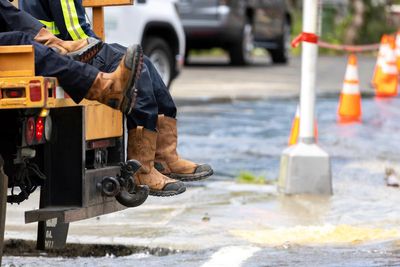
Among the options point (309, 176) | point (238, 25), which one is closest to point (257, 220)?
point (309, 176)

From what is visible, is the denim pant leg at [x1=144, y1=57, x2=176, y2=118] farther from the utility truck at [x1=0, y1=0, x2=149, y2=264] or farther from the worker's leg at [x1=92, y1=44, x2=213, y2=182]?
the utility truck at [x1=0, y1=0, x2=149, y2=264]

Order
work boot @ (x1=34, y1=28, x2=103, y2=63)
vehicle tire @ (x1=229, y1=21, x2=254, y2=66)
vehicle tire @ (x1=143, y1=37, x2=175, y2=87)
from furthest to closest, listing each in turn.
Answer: vehicle tire @ (x1=229, y1=21, x2=254, y2=66), vehicle tire @ (x1=143, y1=37, x2=175, y2=87), work boot @ (x1=34, y1=28, x2=103, y2=63)

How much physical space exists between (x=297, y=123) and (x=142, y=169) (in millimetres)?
4667

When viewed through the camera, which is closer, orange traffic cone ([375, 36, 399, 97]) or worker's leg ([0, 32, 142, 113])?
worker's leg ([0, 32, 142, 113])

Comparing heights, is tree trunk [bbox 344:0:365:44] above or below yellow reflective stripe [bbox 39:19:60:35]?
below

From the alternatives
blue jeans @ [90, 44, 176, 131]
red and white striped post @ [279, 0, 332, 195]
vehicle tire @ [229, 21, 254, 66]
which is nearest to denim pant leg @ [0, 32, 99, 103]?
blue jeans @ [90, 44, 176, 131]

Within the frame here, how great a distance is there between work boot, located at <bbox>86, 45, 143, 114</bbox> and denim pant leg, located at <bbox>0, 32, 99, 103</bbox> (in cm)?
4

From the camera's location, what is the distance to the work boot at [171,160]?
6.34 m

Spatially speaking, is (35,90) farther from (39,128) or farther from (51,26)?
(51,26)

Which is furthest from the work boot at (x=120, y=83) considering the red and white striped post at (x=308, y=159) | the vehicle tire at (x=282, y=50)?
the vehicle tire at (x=282, y=50)

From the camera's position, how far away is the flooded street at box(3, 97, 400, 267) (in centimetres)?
714

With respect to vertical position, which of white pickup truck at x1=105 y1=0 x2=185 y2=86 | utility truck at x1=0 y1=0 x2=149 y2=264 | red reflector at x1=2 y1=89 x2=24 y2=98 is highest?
red reflector at x1=2 y1=89 x2=24 y2=98

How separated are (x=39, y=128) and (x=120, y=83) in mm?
414

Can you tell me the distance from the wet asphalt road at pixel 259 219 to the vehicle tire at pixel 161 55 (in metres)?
3.16
